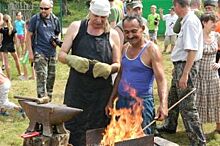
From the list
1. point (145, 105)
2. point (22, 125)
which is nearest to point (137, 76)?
point (145, 105)

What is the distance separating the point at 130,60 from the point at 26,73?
696 centimetres

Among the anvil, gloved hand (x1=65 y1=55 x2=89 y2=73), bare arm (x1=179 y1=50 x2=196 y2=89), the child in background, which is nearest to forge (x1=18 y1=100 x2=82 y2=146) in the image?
the anvil

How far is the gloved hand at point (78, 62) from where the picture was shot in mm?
4250

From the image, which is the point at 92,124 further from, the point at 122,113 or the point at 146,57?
the point at 146,57

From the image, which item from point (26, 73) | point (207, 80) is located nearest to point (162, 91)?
point (207, 80)

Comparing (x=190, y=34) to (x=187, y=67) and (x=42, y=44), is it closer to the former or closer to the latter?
(x=187, y=67)

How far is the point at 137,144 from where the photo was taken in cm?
365

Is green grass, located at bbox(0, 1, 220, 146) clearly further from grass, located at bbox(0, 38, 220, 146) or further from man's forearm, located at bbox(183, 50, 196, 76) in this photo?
man's forearm, located at bbox(183, 50, 196, 76)

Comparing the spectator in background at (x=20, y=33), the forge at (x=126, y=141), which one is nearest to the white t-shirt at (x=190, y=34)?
the forge at (x=126, y=141)

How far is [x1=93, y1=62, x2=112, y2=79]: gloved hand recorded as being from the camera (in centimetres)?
428

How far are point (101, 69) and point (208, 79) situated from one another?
2.38m

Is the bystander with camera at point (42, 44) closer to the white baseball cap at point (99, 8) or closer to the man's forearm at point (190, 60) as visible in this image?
the man's forearm at point (190, 60)

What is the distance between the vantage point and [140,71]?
4207 mm

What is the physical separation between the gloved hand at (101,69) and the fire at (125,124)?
285 millimetres
